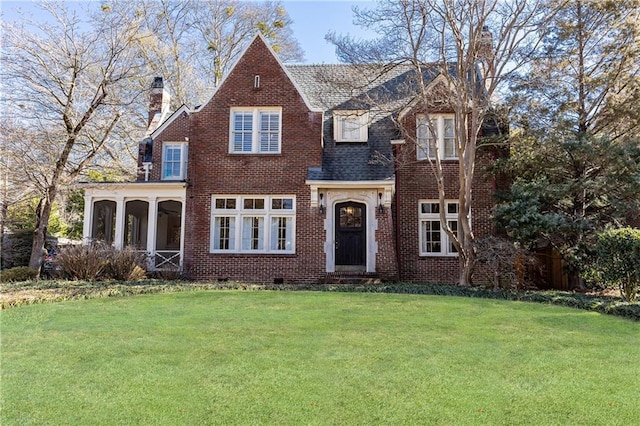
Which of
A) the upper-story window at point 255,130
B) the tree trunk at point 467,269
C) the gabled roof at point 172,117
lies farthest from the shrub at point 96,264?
the tree trunk at point 467,269

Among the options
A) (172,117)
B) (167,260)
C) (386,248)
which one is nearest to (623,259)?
(386,248)

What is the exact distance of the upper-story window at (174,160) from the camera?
61.9 feet

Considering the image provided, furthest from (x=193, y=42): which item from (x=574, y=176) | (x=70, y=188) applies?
(x=574, y=176)

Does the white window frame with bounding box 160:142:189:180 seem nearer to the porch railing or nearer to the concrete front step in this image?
the porch railing

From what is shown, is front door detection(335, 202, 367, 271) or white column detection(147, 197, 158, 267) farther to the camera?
white column detection(147, 197, 158, 267)

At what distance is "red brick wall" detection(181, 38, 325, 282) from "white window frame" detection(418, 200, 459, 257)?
12.0ft

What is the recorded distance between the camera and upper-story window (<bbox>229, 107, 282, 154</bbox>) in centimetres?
1666

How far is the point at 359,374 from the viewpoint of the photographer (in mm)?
4754

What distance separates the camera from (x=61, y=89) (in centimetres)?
1650

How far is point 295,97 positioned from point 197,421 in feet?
46.8

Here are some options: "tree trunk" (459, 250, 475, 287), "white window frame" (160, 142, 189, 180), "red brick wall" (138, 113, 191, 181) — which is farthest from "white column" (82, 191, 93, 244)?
"tree trunk" (459, 250, 475, 287)

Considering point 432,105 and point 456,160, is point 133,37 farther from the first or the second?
point 456,160

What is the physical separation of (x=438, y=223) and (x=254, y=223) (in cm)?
662

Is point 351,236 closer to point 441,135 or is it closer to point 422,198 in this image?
point 422,198
